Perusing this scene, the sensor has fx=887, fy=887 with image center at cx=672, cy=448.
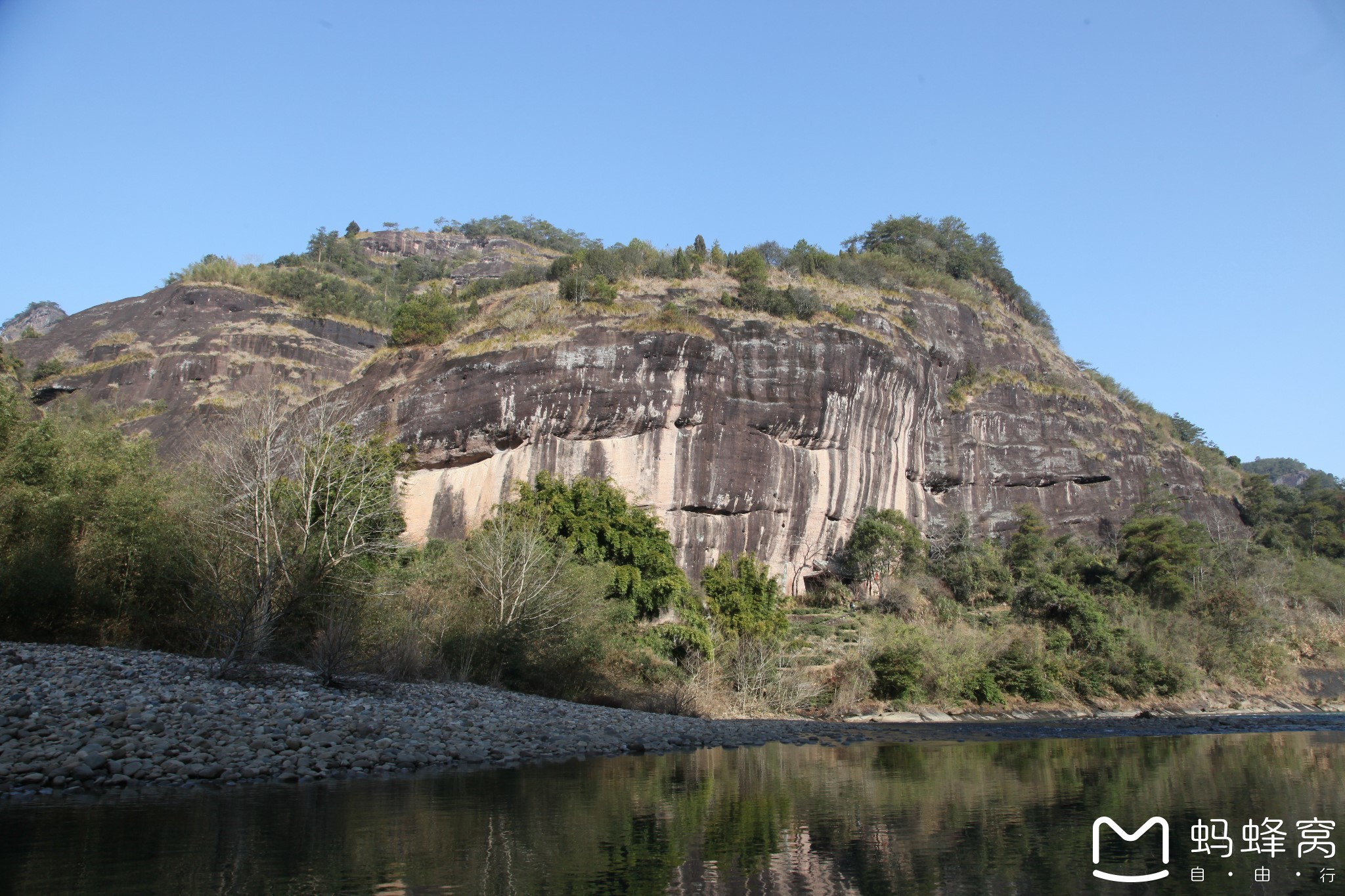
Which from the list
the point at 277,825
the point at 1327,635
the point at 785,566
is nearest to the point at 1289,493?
the point at 1327,635

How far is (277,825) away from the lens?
10.7 m

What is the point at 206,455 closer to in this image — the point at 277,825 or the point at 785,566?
the point at 277,825

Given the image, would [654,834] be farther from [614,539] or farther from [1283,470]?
Answer: [1283,470]

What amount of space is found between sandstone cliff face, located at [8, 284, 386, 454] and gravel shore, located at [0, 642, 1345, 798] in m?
33.7

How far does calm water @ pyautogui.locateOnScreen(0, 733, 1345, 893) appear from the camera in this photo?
8719 mm

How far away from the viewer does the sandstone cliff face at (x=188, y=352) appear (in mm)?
53500

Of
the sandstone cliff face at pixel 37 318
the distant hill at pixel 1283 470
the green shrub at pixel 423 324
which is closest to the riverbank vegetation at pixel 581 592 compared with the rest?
the green shrub at pixel 423 324

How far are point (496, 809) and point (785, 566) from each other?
111 feet

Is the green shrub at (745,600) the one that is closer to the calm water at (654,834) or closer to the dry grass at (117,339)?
the calm water at (654,834)

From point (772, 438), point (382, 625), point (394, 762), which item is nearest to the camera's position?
point (394, 762)

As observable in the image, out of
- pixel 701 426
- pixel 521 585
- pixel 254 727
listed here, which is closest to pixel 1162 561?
pixel 701 426

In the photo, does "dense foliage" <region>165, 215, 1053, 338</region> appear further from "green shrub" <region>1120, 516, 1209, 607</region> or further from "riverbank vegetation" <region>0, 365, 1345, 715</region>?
"green shrub" <region>1120, 516, 1209, 607</region>

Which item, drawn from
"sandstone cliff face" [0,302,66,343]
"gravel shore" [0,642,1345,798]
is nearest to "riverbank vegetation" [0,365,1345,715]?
"gravel shore" [0,642,1345,798]

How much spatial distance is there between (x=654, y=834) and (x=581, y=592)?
56.4 feet
